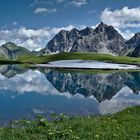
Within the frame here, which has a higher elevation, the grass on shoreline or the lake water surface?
the grass on shoreline

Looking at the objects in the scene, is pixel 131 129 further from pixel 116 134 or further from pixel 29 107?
pixel 29 107

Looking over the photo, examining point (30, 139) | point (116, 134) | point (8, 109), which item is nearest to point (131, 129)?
point (116, 134)

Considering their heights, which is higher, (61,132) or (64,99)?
(61,132)

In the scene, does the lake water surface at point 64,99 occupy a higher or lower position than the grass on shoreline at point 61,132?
lower

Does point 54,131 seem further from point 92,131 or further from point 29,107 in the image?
point 29,107

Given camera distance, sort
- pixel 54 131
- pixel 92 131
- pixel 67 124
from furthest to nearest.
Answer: pixel 67 124
pixel 92 131
pixel 54 131

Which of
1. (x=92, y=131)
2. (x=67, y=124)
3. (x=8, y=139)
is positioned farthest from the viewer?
(x=67, y=124)

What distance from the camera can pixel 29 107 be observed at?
47.1 meters

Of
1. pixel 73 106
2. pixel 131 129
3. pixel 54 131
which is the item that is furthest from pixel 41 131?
pixel 73 106

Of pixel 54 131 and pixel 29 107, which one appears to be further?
pixel 29 107

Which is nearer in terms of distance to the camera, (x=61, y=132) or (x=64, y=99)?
(x=61, y=132)

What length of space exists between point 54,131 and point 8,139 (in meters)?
2.02

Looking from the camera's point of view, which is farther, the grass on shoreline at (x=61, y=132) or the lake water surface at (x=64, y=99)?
the lake water surface at (x=64, y=99)

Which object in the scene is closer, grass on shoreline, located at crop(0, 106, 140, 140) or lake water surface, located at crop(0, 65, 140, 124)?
grass on shoreline, located at crop(0, 106, 140, 140)
